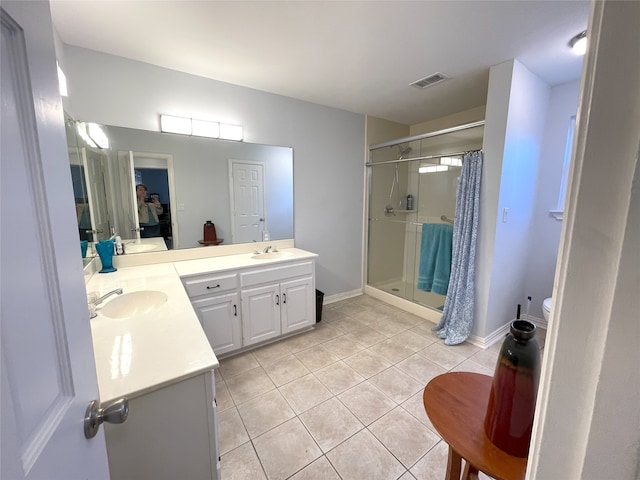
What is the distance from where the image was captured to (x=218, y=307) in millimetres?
2152

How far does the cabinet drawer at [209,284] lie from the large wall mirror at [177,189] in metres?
0.55

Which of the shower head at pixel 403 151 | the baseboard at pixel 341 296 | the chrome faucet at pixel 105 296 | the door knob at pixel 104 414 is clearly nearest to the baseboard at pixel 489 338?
the baseboard at pixel 341 296

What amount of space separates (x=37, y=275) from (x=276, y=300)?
2.09m

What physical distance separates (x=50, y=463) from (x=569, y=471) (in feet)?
2.47

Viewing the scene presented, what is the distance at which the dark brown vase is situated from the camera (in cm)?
76

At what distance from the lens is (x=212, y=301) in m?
2.12

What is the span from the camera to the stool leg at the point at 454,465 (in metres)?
0.98

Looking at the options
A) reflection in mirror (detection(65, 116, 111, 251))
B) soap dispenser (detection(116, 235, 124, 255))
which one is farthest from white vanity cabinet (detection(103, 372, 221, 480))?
soap dispenser (detection(116, 235, 124, 255))

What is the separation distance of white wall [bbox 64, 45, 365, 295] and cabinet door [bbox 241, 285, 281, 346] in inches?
33.2

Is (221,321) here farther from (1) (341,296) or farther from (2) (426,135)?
(2) (426,135)

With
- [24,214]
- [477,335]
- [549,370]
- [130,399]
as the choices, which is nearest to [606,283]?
[549,370]

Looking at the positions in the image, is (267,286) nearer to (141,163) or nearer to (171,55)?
(141,163)

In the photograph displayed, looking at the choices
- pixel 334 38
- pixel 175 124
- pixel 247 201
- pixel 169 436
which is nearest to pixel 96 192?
pixel 175 124

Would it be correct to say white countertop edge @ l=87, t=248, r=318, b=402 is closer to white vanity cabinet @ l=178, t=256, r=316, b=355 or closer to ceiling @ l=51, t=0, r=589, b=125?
white vanity cabinet @ l=178, t=256, r=316, b=355
